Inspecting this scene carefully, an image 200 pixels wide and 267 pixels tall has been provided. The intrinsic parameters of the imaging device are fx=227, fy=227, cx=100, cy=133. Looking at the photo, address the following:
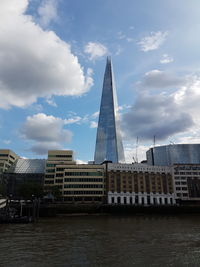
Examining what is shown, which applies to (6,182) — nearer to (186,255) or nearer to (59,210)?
(59,210)

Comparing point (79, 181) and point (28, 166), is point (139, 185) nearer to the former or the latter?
point (79, 181)

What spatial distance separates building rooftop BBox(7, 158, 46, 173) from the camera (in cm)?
14238

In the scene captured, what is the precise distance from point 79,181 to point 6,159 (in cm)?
5943

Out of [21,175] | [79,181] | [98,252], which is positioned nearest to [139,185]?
[79,181]

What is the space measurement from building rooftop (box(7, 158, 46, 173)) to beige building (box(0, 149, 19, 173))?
4.57 meters

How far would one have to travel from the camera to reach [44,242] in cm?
3266

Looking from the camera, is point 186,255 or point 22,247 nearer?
point 186,255

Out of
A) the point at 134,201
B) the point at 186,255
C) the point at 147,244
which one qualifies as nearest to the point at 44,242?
the point at 147,244

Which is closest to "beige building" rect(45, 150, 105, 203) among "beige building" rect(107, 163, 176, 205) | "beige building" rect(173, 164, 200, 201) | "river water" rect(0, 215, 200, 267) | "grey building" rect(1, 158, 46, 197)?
"beige building" rect(107, 163, 176, 205)

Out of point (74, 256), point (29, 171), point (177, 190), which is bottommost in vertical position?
point (74, 256)

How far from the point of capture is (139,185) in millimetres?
129250

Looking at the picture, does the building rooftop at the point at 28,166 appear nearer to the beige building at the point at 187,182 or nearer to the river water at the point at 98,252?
the beige building at the point at 187,182

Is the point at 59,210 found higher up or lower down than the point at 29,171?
lower down

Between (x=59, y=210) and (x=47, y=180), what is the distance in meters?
42.4
